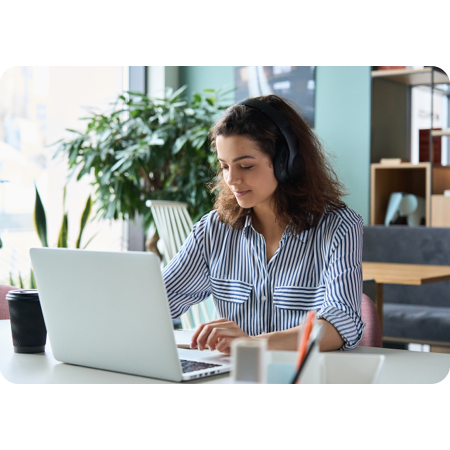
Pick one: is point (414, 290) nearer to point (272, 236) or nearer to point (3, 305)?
point (272, 236)

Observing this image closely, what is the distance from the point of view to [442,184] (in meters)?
3.76

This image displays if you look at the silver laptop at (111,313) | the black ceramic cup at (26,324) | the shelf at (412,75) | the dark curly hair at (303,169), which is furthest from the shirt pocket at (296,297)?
the shelf at (412,75)

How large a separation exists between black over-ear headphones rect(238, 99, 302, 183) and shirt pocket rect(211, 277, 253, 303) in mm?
278

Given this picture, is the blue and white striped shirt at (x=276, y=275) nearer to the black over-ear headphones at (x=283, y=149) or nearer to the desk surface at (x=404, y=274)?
the black over-ear headphones at (x=283, y=149)

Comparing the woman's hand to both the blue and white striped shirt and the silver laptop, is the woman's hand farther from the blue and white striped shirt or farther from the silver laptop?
the blue and white striped shirt

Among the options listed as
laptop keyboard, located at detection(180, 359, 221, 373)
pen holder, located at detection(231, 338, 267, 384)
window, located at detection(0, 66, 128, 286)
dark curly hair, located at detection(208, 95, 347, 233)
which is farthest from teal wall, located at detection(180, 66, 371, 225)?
pen holder, located at detection(231, 338, 267, 384)

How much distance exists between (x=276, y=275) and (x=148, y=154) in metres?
2.02

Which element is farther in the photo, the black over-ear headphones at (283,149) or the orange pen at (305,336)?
the black over-ear headphones at (283,149)

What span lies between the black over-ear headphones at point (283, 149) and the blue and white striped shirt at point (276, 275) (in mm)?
140

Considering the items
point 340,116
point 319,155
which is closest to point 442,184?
point 340,116

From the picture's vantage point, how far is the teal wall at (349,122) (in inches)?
152

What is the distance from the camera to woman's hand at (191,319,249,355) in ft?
3.70

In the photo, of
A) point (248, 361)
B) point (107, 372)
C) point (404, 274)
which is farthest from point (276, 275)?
point (404, 274)

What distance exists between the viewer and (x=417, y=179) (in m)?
4.04
